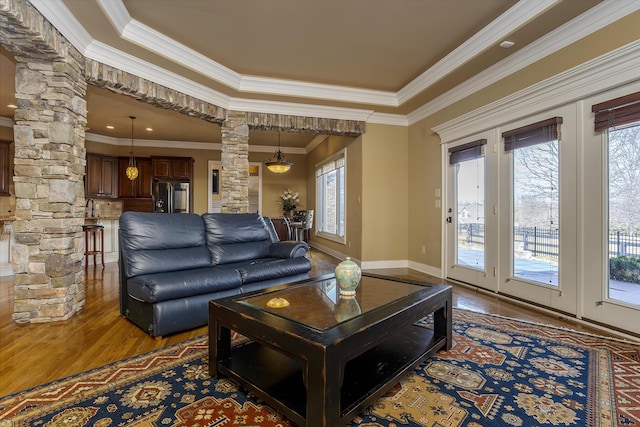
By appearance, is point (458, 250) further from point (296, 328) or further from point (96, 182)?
point (96, 182)

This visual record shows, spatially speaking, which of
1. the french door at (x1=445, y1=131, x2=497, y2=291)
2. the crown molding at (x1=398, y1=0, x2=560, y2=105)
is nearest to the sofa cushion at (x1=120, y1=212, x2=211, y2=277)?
the french door at (x1=445, y1=131, x2=497, y2=291)

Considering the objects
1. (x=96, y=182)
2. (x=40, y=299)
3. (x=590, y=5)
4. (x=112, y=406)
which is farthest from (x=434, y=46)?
(x=96, y=182)

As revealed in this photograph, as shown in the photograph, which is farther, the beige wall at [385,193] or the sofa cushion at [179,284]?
the beige wall at [385,193]

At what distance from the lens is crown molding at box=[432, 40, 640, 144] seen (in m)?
2.53

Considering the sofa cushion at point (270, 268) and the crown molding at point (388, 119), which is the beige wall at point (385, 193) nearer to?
the crown molding at point (388, 119)

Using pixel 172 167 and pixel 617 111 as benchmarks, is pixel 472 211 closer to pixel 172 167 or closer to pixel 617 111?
pixel 617 111

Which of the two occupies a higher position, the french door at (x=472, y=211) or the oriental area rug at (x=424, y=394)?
the french door at (x=472, y=211)

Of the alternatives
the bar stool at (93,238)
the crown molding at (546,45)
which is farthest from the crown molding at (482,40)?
the bar stool at (93,238)

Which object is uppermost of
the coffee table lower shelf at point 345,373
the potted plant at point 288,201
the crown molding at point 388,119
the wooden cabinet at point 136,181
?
the crown molding at point 388,119

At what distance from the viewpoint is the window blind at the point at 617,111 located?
2.47 m

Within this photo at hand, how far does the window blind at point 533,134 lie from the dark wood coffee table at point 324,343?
85.5 inches

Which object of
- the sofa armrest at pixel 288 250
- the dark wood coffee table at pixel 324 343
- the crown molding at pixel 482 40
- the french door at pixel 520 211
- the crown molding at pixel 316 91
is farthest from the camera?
the crown molding at pixel 316 91

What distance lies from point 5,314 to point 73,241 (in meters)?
0.99

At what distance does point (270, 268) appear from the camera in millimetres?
3266
